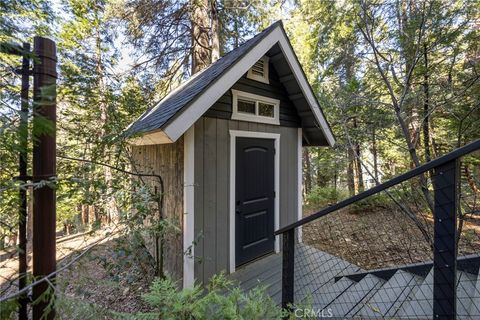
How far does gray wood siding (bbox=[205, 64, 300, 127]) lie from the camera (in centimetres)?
354

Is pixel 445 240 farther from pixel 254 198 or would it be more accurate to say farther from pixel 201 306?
pixel 254 198

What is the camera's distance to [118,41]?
23.1ft

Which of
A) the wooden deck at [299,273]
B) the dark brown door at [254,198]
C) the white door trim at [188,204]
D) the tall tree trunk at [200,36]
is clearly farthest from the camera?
the tall tree trunk at [200,36]

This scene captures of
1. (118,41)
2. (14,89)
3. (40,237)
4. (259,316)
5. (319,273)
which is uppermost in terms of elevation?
(118,41)

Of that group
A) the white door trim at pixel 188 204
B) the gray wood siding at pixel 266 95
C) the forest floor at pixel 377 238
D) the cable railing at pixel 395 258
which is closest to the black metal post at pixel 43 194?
the cable railing at pixel 395 258

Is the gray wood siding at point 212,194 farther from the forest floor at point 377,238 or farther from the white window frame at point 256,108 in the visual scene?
the forest floor at point 377,238

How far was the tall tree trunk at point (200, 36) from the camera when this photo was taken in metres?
7.15

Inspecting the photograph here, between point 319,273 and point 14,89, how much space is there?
434 cm

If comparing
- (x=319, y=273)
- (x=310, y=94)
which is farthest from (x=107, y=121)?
(x=319, y=273)

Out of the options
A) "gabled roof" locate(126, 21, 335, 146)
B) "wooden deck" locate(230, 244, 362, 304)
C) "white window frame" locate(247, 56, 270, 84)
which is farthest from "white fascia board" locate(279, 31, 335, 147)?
"wooden deck" locate(230, 244, 362, 304)

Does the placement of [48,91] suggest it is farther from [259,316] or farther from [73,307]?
[259,316]

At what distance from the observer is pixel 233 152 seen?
3684 mm

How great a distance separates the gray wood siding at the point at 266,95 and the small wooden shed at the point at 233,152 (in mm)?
15

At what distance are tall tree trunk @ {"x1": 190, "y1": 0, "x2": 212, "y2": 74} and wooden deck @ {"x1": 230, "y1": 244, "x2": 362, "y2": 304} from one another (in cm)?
600
